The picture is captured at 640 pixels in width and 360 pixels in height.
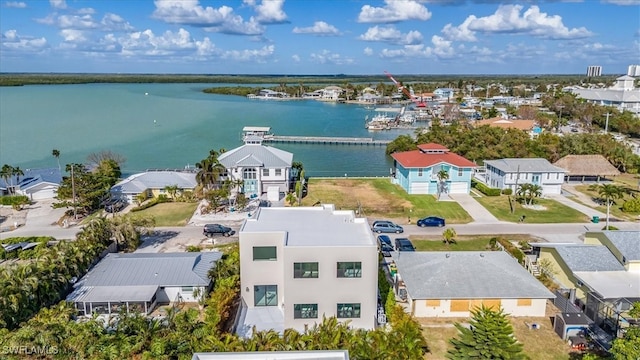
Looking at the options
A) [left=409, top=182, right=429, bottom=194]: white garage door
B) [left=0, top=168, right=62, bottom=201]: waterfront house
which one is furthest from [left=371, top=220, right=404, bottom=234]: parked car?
[left=0, top=168, right=62, bottom=201]: waterfront house

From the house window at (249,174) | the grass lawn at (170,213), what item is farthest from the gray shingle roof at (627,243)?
the grass lawn at (170,213)

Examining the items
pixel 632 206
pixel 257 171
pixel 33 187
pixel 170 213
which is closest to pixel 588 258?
pixel 632 206

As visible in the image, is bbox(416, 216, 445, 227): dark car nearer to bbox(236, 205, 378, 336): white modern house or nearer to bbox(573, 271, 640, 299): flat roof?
bbox(573, 271, 640, 299): flat roof

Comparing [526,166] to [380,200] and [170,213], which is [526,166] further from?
[170,213]

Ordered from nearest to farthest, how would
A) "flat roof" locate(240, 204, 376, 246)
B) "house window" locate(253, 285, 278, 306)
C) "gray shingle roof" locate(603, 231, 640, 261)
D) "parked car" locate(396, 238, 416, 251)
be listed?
"flat roof" locate(240, 204, 376, 246) → "house window" locate(253, 285, 278, 306) → "gray shingle roof" locate(603, 231, 640, 261) → "parked car" locate(396, 238, 416, 251)

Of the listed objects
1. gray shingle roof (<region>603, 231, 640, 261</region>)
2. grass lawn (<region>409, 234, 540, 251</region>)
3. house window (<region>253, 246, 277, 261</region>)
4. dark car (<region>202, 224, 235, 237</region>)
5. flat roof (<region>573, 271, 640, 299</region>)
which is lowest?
grass lawn (<region>409, 234, 540, 251</region>)

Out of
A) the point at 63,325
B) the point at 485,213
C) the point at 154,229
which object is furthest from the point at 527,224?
the point at 63,325

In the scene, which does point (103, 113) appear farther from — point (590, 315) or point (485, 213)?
point (590, 315)
